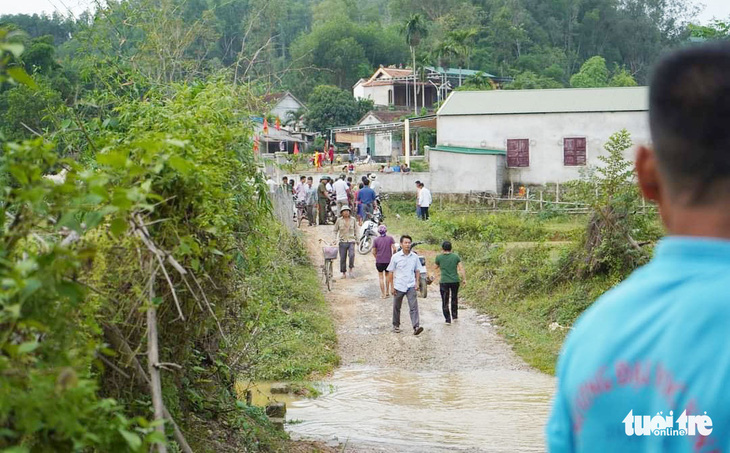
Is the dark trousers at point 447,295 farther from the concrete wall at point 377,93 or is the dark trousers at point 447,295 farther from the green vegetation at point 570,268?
the concrete wall at point 377,93

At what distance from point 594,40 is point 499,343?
287 feet

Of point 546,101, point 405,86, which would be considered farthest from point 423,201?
point 405,86

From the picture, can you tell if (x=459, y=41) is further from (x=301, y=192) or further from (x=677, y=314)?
(x=677, y=314)

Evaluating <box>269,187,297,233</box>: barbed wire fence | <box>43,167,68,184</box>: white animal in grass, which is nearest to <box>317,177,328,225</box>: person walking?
<box>269,187,297,233</box>: barbed wire fence

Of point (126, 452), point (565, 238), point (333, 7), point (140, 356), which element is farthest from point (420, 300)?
point (333, 7)

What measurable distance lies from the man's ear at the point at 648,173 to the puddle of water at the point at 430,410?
764cm

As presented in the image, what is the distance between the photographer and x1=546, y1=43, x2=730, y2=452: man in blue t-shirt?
5.39 ft

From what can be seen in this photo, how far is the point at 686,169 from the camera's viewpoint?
1.71 m

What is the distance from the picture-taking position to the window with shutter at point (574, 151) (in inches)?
1394

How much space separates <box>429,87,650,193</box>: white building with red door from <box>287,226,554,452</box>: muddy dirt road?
17566 millimetres

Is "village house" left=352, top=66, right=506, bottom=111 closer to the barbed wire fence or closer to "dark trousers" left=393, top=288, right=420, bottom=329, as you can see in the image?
the barbed wire fence

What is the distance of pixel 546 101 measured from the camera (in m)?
36.9

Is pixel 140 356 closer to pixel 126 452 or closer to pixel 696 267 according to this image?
pixel 126 452

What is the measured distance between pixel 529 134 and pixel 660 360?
35102 millimetres
